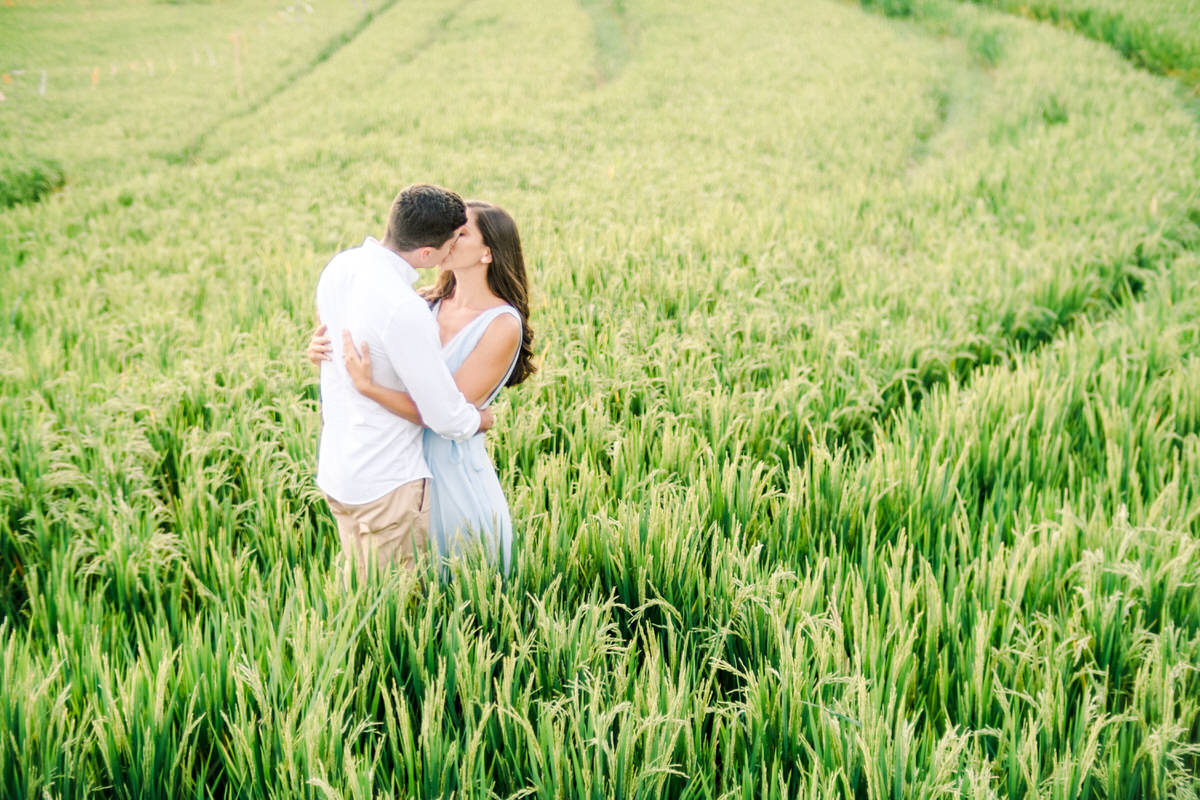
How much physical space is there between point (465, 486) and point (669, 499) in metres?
0.74

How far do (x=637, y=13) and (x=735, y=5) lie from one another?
3.94 metres

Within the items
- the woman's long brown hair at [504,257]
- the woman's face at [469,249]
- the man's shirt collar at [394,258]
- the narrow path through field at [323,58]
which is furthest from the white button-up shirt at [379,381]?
the narrow path through field at [323,58]

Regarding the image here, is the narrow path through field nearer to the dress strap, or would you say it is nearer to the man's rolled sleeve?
the dress strap

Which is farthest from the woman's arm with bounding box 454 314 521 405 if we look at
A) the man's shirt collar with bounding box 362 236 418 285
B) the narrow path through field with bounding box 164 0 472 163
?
the narrow path through field with bounding box 164 0 472 163

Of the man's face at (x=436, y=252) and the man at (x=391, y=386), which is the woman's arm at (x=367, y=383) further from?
the man's face at (x=436, y=252)

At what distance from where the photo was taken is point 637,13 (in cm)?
2870

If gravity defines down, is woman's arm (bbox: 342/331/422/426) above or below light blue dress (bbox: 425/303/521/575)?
above

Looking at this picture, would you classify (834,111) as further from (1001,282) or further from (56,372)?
(56,372)

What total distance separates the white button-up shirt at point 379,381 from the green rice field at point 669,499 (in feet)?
1.18

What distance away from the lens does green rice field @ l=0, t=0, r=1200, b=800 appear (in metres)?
1.57

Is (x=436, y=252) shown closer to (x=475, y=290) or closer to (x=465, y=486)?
(x=475, y=290)

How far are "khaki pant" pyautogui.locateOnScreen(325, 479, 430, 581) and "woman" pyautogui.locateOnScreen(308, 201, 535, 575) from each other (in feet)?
0.29

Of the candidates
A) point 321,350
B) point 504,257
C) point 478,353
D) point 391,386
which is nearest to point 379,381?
point 391,386

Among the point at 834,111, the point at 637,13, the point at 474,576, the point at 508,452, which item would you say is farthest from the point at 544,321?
the point at 637,13
